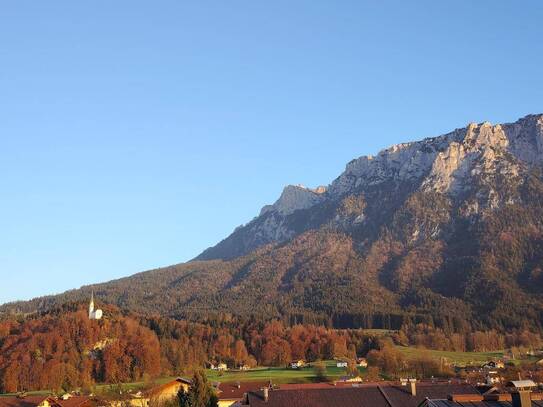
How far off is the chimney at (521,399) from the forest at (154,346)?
89.6m

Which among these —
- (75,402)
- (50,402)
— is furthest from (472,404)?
(50,402)

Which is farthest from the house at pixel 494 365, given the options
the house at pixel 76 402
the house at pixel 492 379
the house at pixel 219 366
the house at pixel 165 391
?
the house at pixel 76 402

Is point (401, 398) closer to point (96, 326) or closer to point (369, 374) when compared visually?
point (369, 374)

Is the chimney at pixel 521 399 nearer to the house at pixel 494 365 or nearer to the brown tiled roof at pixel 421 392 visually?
the brown tiled roof at pixel 421 392

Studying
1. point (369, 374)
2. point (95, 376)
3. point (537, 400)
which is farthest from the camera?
point (95, 376)

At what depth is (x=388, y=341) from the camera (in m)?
175

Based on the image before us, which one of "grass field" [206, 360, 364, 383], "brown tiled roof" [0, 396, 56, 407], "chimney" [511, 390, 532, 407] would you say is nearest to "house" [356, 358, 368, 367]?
"grass field" [206, 360, 364, 383]

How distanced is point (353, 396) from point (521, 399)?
61.6 ft

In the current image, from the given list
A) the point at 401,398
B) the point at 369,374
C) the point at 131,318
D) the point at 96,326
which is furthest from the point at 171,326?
the point at 401,398

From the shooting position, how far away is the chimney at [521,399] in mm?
42688

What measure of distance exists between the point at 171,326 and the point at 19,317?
4259 centimetres

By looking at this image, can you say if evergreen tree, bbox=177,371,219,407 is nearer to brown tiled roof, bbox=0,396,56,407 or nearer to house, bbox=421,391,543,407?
house, bbox=421,391,543,407

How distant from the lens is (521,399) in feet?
141

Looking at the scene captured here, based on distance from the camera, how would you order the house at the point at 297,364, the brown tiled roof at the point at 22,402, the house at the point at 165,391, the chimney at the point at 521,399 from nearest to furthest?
the chimney at the point at 521,399 → the house at the point at 165,391 → the brown tiled roof at the point at 22,402 → the house at the point at 297,364
